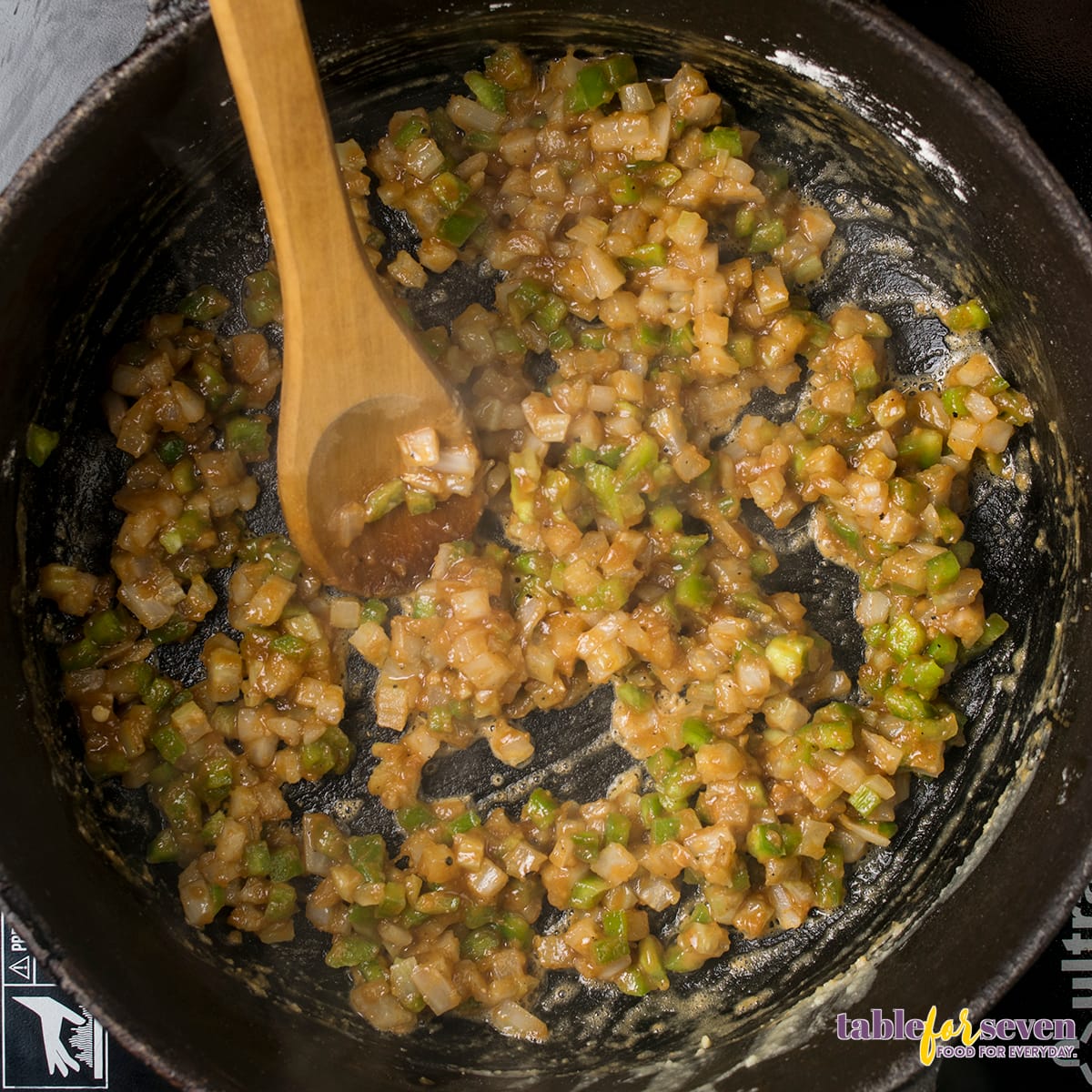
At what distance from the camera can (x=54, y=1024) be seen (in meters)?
2.79

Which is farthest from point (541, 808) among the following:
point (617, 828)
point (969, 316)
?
point (969, 316)

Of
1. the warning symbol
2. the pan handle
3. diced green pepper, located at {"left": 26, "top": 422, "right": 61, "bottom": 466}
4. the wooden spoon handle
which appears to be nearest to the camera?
the wooden spoon handle

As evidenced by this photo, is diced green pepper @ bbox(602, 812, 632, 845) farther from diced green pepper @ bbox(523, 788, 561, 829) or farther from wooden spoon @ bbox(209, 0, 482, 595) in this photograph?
wooden spoon @ bbox(209, 0, 482, 595)

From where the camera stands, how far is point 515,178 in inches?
108

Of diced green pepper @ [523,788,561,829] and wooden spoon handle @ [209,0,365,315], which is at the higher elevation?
wooden spoon handle @ [209,0,365,315]

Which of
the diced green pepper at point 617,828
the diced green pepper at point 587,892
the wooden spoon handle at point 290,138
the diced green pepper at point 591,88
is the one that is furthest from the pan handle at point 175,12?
the diced green pepper at point 587,892

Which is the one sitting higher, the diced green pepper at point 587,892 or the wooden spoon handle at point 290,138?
the wooden spoon handle at point 290,138

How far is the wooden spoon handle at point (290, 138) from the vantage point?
2.04 metres

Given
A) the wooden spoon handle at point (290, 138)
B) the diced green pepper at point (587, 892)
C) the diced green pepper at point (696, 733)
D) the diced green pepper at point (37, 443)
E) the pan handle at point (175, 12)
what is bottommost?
the diced green pepper at point (587, 892)

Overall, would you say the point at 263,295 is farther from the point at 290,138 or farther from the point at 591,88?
the point at 591,88

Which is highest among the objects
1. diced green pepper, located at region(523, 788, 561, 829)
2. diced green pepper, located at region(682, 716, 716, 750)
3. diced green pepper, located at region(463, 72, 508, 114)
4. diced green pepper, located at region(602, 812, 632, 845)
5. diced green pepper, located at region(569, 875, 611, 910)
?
diced green pepper, located at region(463, 72, 508, 114)

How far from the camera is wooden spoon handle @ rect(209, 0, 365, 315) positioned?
2.04 meters

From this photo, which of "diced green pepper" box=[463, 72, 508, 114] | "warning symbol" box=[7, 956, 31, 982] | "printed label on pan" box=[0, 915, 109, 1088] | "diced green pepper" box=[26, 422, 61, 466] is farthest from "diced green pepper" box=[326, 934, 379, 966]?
"diced green pepper" box=[463, 72, 508, 114]

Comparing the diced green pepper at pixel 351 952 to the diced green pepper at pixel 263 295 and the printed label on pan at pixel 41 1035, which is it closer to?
the printed label on pan at pixel 41 1035
